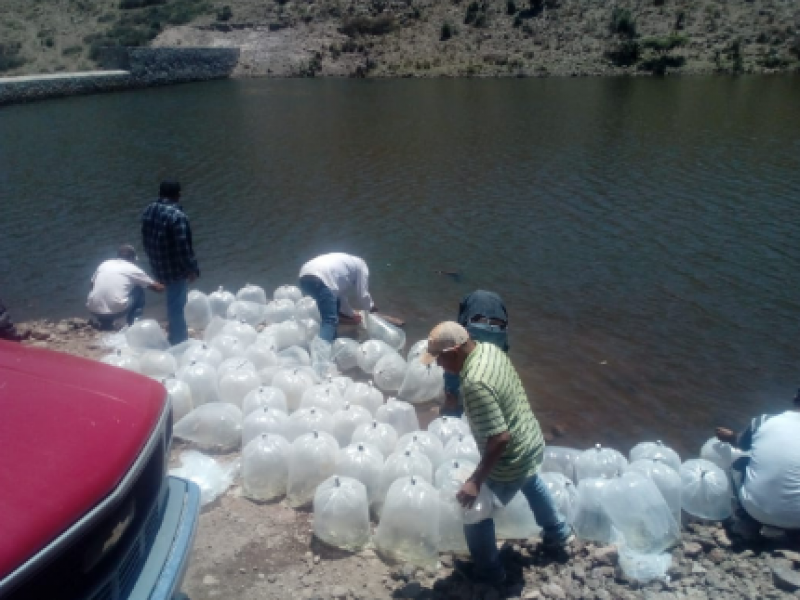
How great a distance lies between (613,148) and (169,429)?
1929cm

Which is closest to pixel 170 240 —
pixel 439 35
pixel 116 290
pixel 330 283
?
pixel 330 283

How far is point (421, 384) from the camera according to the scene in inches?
288

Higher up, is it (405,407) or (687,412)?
(405,407)

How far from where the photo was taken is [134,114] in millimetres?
32781

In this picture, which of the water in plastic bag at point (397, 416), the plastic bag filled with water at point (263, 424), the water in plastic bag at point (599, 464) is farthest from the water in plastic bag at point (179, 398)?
the water in plastic bag at point (599, 464)

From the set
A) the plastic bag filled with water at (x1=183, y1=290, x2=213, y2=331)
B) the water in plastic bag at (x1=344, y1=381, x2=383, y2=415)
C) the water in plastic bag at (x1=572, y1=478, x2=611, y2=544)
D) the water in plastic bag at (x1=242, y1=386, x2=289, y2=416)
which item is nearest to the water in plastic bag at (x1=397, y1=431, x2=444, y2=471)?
the water in plastic bag at (x1=344, y1=381, x2=383, y2=415)

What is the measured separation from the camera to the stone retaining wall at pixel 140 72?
41.3m

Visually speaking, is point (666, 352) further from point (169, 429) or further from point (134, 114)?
point (134, 114)

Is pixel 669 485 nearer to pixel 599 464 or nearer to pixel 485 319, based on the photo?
pixel 599 464

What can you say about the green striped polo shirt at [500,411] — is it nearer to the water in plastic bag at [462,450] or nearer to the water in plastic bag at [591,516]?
the water in plastic bag at [591,516]

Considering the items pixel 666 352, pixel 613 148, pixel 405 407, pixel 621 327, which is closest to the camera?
pixel 405 407

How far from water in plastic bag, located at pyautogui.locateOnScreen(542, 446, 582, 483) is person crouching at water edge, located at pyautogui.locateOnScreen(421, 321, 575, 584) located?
116 cm

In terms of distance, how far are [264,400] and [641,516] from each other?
3175 millimetres

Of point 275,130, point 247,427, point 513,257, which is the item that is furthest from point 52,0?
point 247,427
